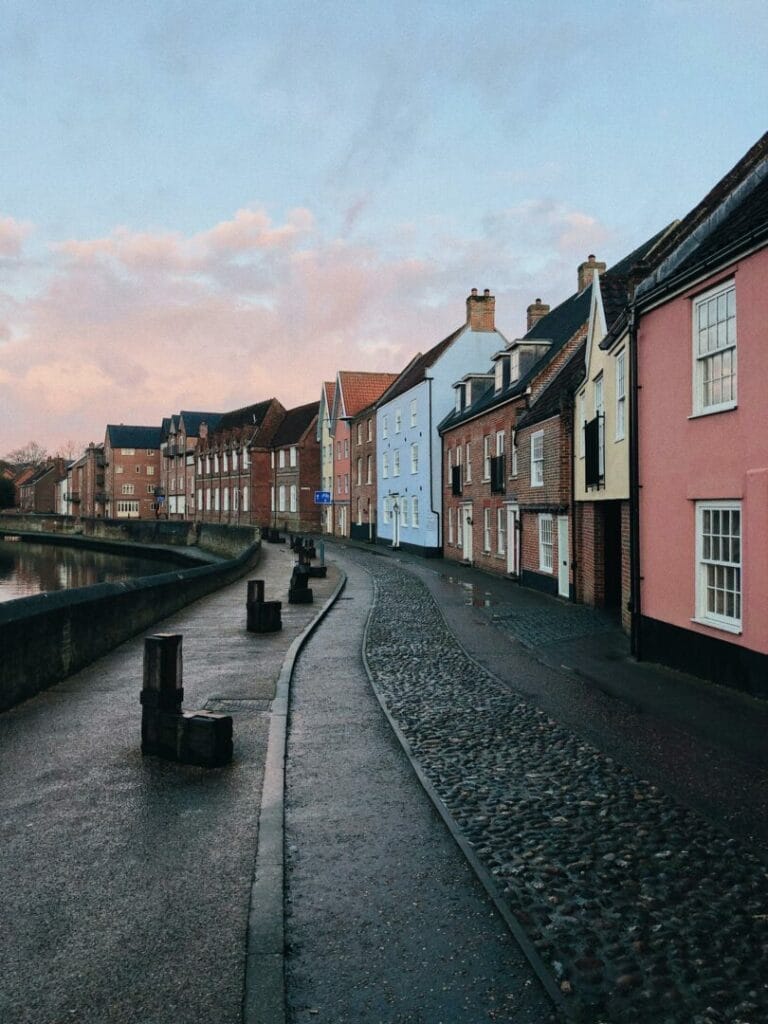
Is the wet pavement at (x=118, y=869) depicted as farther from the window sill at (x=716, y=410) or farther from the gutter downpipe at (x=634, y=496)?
the window sill at (x=716, y=410)

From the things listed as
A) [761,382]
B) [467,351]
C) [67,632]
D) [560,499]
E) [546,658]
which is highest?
[467,351]

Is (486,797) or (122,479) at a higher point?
(122,479)

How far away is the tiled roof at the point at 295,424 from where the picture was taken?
68.4 m

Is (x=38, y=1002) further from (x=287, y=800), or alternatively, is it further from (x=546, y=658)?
(x=546, y=658)

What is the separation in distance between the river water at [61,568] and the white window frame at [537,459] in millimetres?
26183

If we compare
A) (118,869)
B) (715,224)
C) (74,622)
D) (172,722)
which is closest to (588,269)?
(715,224)

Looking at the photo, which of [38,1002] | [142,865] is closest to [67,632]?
[142,865]

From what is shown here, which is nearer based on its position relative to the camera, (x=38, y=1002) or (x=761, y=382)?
(x=38, y=1002)

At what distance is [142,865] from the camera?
5039mm

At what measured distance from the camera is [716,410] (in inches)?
436

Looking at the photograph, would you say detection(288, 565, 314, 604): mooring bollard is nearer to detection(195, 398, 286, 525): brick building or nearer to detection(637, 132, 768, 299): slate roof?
detection(637, 132, 768, 299): slate roof

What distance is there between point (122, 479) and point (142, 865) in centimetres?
11711

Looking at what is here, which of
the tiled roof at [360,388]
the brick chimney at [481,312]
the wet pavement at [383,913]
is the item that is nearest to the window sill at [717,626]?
the wet pavement at [383,913]

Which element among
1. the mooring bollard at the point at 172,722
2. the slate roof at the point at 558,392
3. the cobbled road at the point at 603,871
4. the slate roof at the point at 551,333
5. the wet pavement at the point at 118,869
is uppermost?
the slate roof at the point at 551,333
